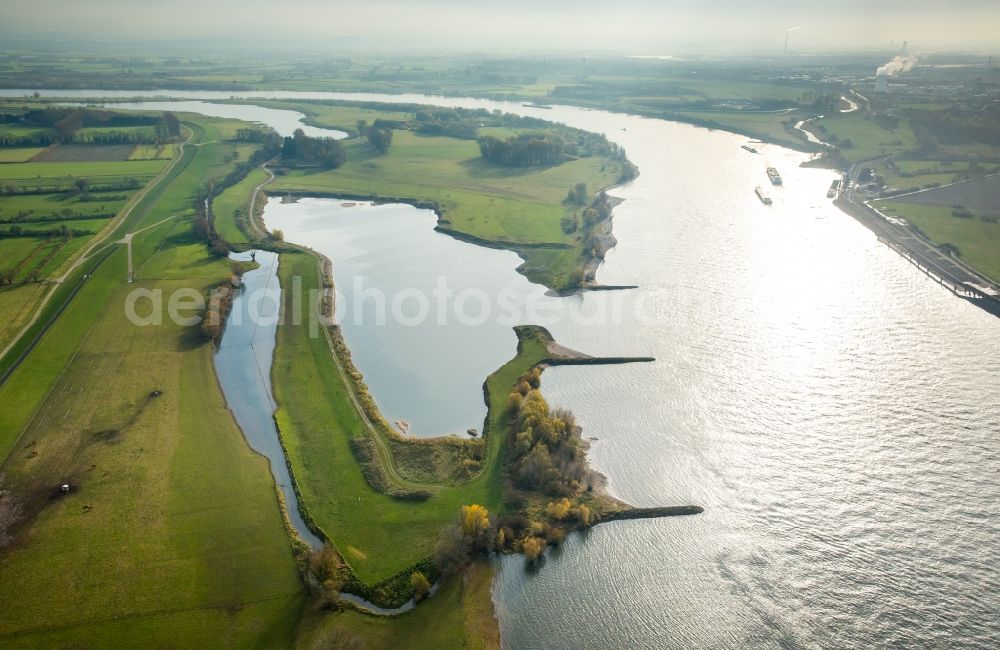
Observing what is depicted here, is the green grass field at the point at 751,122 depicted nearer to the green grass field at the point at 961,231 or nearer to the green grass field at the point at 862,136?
the green grass field at the point at 862,136

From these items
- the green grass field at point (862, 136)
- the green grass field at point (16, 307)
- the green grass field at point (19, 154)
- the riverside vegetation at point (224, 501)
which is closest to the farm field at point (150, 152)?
Result: the green grass field at point (19, 154)

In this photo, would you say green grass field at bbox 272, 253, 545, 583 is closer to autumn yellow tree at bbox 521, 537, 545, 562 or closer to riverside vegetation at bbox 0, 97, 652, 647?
riverside vegetation at bbox 0, 97, 652, 647

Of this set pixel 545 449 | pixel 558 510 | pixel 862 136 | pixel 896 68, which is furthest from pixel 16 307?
pixel 896 68

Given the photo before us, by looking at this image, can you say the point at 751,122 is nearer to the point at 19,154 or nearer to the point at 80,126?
the point at 80,126

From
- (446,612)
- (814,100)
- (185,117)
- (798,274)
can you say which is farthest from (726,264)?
(185,117)

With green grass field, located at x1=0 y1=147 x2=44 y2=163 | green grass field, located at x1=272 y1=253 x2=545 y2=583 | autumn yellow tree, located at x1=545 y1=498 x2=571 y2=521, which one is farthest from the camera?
green grass field, located at x1=0 y1=147 x2=44 y2=163

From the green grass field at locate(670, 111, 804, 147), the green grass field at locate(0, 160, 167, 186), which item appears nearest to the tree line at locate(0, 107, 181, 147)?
the green grass field at locate(0, 160, 167, 186)
